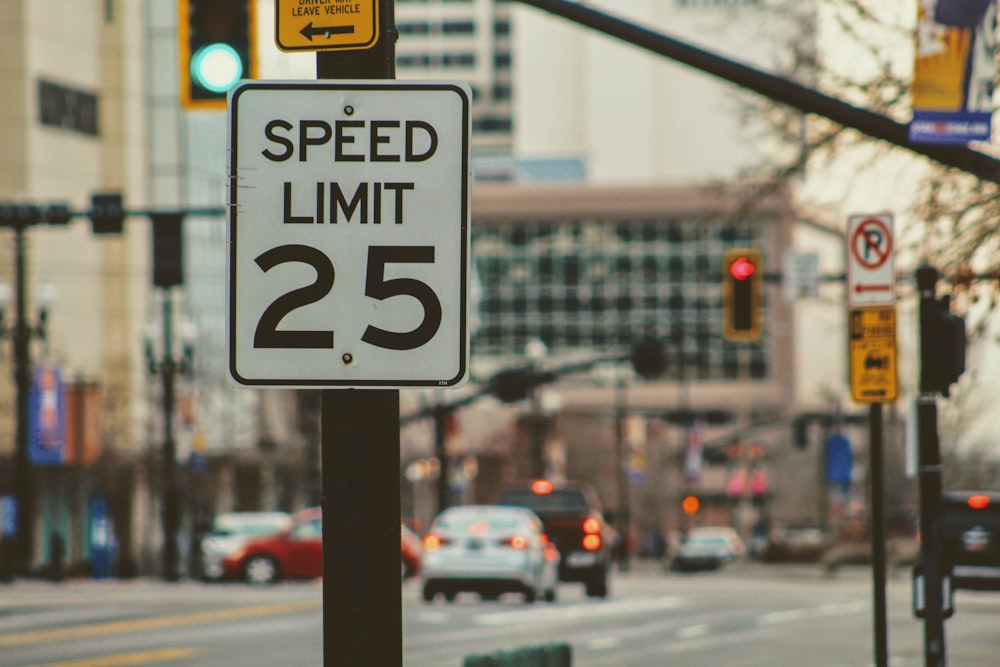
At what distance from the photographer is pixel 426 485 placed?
3479 inches

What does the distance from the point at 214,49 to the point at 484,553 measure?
809 inches

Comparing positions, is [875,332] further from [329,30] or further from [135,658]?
[135,658]

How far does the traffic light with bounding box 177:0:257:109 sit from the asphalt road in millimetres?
7768

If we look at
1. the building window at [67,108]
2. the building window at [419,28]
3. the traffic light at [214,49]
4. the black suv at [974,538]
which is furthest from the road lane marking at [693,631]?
the building window at [419,28]

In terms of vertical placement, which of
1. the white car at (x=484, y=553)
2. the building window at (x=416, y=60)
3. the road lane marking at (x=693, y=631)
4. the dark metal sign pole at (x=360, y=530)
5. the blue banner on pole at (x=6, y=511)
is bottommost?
the blue banner on pole at (x=6, y=511)

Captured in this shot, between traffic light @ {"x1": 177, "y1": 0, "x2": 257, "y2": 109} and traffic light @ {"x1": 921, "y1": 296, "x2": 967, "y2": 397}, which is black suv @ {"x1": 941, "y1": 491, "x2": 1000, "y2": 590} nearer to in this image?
traffic light @ {"x1": 921, "y1": 296, "x2": 967, "y2": 397}

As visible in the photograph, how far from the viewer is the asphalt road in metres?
19.2

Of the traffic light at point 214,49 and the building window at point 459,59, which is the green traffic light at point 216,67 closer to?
the traffic light at point 214,49

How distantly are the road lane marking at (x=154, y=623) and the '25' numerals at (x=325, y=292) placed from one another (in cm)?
1662

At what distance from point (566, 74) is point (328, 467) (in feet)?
506

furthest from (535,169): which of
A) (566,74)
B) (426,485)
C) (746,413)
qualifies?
(426,485)

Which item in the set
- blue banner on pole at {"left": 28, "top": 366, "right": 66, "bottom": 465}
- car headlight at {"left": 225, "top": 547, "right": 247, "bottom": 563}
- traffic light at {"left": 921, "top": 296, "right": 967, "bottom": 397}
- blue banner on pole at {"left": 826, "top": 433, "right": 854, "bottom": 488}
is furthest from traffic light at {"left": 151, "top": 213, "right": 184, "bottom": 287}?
blue banner on pole at {"left": 826, "top": 433, "right": 854, "bottom": 488}

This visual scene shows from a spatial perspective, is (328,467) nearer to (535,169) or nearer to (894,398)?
(894,398)

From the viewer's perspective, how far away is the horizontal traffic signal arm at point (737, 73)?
9.95 m
